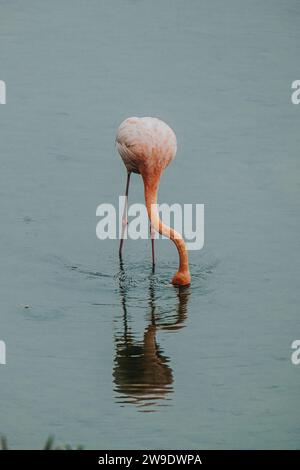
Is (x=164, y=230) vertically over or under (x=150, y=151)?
under

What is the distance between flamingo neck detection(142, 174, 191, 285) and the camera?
40.6 ft

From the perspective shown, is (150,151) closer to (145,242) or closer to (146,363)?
(145,242)

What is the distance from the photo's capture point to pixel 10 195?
46.3 feet

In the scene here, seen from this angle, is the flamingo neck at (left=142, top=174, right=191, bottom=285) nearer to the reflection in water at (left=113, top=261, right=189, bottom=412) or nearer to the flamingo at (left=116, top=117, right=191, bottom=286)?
the flamingo at (left=116, top=117, right=191, bottom=286)

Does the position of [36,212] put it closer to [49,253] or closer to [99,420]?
[49,253]

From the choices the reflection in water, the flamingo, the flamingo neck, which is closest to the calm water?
the reflection in water

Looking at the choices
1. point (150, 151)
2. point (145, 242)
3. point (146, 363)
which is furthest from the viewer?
point (145, 242)

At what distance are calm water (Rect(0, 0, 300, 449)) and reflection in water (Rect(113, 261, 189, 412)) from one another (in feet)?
0.06

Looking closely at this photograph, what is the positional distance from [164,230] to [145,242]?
0.87 m

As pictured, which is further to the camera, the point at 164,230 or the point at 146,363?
the point at 164,230

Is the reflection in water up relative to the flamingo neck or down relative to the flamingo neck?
down

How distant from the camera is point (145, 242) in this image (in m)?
13.5

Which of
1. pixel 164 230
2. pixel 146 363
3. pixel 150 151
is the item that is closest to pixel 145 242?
pixel 164 230

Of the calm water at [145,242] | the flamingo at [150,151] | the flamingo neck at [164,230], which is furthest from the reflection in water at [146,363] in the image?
the flamingo at [150,151]
